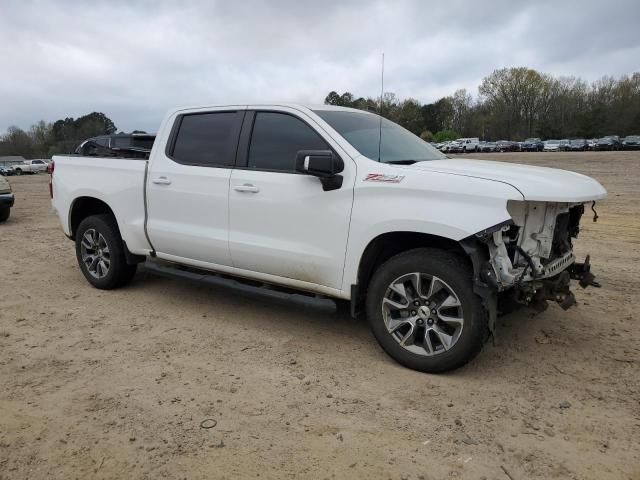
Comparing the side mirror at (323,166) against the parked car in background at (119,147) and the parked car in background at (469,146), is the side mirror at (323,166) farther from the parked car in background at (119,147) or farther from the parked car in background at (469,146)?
the parked car in background at (469,146)

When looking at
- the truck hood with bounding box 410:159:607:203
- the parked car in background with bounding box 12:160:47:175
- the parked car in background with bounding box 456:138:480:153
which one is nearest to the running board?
the truck hood with bounding box 410:159:607:203

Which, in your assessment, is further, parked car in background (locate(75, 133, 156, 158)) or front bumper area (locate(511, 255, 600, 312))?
parked car in background (locate(75, 133, 156, 158))

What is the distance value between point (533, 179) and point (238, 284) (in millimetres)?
2533

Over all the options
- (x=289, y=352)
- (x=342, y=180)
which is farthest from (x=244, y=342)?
(x=342, y=180)

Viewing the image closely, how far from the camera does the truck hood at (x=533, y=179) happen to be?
11.1 ft

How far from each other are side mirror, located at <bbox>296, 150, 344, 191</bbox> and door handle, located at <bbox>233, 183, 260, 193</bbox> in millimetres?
562

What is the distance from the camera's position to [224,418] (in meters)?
3.23

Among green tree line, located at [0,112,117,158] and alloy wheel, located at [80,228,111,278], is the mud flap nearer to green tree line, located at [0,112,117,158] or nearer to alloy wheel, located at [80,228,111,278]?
alloy wheel, located at [80,228,111,278]

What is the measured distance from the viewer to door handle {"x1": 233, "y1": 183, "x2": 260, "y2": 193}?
439cm

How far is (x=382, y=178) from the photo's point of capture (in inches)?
150

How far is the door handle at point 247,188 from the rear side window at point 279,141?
173 mm

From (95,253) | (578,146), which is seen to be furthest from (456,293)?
(578,146)

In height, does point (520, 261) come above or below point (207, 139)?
below

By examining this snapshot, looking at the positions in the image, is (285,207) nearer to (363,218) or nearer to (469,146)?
(363,218)
